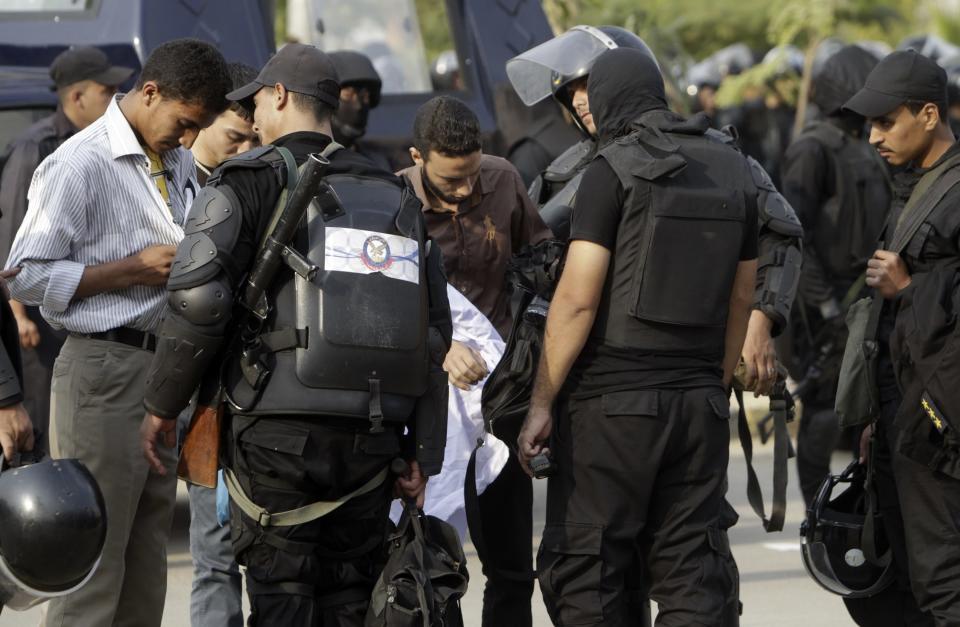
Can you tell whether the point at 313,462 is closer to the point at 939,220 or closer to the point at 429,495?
the point at 429,495

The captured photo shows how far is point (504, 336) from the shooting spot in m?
5.23

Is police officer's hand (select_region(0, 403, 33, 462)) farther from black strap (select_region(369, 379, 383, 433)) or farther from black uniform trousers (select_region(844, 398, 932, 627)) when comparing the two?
black uniform trousers (select_region(844, 398, 932, 627))

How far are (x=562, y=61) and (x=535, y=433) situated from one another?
1546mm

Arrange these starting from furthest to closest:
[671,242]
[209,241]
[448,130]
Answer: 1. [448,130]
2. [671,242]
3. [209,241]

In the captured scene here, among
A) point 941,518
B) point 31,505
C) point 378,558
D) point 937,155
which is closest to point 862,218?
point 937,155

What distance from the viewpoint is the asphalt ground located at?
6.17 meters

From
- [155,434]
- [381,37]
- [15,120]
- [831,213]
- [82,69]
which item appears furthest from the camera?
[381,37]

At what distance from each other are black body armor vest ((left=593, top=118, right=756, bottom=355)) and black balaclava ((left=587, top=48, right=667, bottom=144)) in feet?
0.23

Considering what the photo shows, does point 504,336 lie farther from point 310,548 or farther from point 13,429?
point 13,429

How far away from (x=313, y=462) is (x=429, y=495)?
3.78 feet

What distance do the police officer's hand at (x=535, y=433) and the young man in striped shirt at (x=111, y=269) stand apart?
3.51ft

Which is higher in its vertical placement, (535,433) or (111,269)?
(111,269)

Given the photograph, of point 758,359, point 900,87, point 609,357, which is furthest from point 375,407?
point 900,87

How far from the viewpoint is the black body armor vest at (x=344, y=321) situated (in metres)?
3.90
